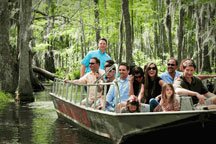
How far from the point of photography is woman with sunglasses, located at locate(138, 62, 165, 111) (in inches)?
373

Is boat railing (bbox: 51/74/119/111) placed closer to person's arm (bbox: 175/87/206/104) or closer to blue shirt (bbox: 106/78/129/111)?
blue shirt (bbox: 106/78/129/111)

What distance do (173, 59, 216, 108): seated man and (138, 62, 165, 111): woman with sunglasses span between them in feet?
1.62

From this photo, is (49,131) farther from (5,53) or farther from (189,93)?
(5,53)

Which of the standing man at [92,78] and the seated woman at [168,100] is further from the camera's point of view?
the standing man at [92,78]

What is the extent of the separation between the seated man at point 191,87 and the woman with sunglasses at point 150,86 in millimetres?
493

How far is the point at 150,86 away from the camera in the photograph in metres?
9.66

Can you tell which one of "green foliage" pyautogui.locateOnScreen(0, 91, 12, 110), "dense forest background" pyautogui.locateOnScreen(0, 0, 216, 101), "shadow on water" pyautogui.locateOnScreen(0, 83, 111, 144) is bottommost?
"shadow on water" pyautogui.locateOnScreen(0, 83, 111, 144)

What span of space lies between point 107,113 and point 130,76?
1.27 metres

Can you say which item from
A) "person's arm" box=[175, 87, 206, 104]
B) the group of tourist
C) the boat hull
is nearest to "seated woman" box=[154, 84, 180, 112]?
the group of tourist

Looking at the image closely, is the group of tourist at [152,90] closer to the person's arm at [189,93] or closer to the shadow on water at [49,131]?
the person's arm at [189,93]

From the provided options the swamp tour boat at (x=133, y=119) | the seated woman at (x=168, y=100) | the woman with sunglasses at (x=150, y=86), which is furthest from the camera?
the woman with sunglasses at (x=150, y=86)

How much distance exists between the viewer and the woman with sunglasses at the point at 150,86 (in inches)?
373

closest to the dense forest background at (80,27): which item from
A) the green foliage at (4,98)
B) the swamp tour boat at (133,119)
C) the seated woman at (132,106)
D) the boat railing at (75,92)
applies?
the green foliage at (4,98)

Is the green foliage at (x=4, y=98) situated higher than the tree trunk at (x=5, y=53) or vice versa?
the tree trunk at (x=5, y=53)
